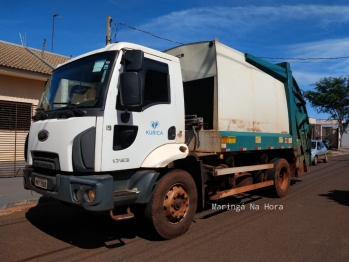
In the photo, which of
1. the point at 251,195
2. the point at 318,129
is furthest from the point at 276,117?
the point at 318,129

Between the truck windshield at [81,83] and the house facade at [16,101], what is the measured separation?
637 cm

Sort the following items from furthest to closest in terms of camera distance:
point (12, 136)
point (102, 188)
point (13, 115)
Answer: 1. point (13, 115)
2. point (12, 136)
3. point (102, 188)

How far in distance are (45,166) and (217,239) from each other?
2.75m

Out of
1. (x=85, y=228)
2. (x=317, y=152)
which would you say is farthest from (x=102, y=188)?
(x=317, y=152)

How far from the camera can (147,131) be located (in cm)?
430

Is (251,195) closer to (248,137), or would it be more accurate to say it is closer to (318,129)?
(248,137)

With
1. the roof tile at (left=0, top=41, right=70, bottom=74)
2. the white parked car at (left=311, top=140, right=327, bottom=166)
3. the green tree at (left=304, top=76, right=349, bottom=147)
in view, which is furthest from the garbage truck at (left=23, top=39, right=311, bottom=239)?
the green tree at (left=304, top=76, right=349, bottom=147)

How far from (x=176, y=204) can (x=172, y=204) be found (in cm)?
9

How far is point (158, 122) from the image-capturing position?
4.48 m

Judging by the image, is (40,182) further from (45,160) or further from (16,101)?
(16,101)

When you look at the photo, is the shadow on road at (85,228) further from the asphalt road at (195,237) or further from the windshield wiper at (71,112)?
the windshield wiper at (71,112)

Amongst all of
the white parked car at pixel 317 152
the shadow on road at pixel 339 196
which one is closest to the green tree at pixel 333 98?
the white parked car at pixel 317 152

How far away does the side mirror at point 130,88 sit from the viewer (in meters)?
3.83

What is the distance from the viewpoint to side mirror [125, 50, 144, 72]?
12.8ft
